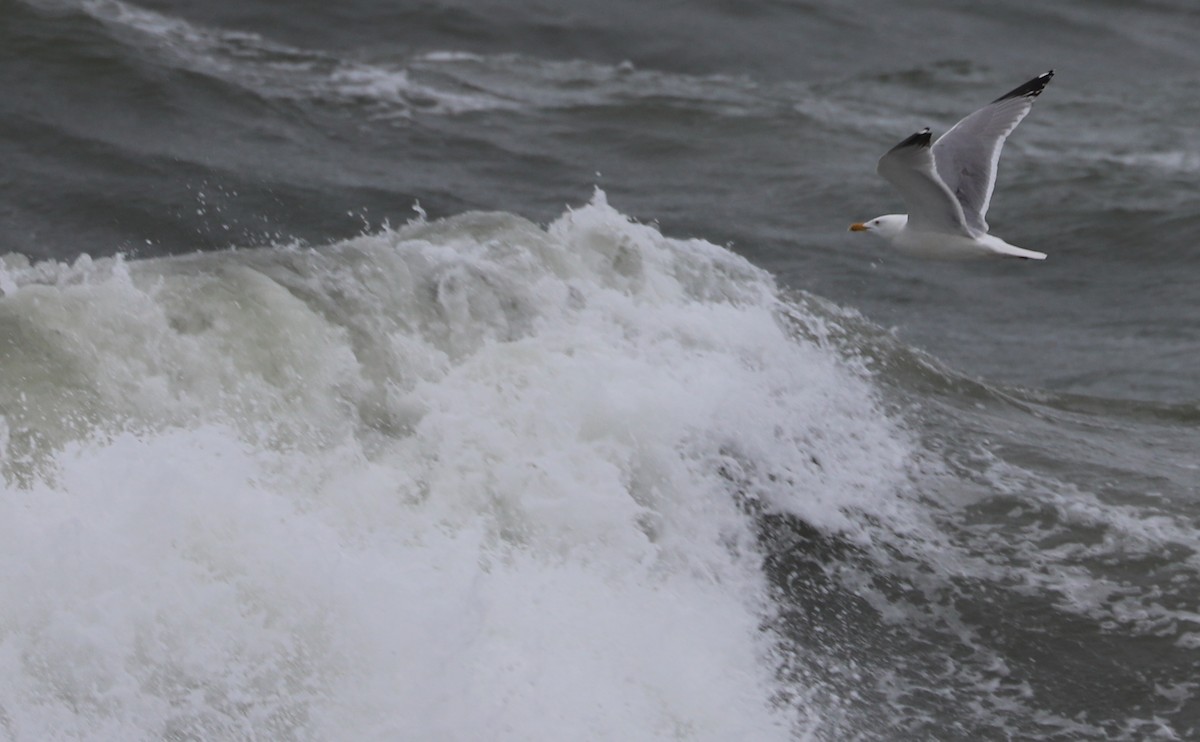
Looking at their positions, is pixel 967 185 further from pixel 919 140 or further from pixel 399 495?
pixel 399 495

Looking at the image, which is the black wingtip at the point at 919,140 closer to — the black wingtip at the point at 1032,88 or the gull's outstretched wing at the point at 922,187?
the gull's outstretched wing at the point at 922,187

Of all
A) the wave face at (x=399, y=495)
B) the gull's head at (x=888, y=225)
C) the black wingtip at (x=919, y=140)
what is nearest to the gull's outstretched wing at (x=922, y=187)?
the black wingtip at (x=919, y=140)

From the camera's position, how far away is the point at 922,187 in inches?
291

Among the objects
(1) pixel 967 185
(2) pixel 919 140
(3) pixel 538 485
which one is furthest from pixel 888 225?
(3) pixel 538 485

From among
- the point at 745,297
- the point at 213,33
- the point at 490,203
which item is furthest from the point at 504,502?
the point at 213,33

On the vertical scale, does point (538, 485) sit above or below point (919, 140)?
below

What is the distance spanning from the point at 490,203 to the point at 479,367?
5020 millimetres

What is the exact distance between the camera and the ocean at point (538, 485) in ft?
15.9

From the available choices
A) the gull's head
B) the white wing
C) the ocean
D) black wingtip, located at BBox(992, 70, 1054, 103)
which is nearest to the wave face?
the ocean

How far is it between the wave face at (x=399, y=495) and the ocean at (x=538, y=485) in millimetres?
14

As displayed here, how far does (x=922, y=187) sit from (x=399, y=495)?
316cm

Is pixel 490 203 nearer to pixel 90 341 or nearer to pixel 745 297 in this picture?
pixel 745 297

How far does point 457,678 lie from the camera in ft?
16.2

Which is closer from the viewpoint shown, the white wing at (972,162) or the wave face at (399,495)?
the wave face at (399,495)
